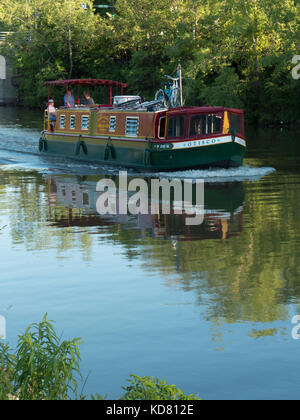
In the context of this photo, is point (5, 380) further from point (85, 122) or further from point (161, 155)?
point (85, 122)

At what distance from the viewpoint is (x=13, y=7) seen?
8712 cm

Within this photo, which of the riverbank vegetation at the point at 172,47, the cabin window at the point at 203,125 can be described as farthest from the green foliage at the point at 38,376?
the riverbank vegetation at the point at 172,47

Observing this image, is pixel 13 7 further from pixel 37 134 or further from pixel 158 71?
pixel 37 134

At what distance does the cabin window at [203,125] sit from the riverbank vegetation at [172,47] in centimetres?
2257

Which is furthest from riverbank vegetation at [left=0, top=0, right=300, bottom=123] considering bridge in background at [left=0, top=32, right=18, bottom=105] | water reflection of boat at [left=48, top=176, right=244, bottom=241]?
water reflection of boat at [left=48, top=176, right=244, bottom=241]

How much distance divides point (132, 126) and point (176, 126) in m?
2.35

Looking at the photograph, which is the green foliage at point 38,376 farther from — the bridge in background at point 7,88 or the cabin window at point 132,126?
the bridge in background at point 7,88

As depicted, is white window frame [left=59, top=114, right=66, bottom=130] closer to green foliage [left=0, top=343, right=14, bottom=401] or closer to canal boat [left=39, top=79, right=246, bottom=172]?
canal boat [left=39, top=79, right=246, bottom=172]

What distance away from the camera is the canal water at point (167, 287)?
1038cm

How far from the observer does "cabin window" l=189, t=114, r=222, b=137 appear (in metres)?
31.8

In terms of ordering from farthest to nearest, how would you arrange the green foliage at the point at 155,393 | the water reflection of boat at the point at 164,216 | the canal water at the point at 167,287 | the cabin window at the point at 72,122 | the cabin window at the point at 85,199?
1. the cabin window at the point at 72,122
2. the cabin window at the point at 85,199
3. the water reflection of boat at the point at 164,216
4. the canal water at the point at 167,287
5. the green foliage at the point at 155,393

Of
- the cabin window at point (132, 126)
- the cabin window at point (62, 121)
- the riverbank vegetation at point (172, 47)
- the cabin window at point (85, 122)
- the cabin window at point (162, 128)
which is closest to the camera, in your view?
the cabin window at point (162, 128)

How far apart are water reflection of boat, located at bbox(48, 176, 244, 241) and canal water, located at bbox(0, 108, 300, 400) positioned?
0.03 meters

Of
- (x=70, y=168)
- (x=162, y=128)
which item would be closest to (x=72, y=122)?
(x=70, y=168)
